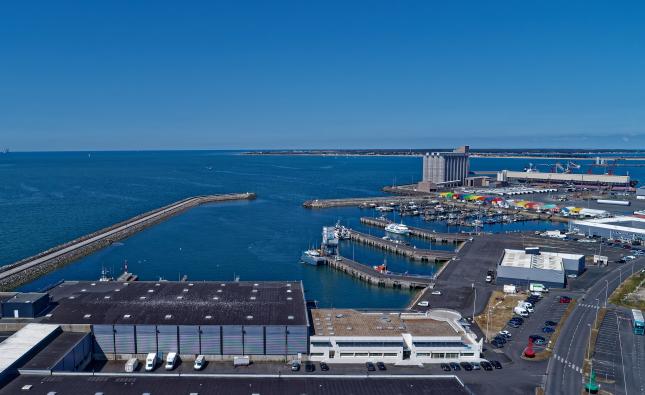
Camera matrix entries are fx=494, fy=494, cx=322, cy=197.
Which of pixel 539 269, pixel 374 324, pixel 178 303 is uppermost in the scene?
pixel 178 303

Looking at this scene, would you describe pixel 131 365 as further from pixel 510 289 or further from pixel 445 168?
pixel 445 168

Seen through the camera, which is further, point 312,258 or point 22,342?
point 312,258

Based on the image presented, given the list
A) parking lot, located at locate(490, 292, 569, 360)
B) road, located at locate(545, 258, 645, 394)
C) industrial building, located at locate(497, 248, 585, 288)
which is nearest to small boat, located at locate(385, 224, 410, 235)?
industrial building, located at locate(497, 248, 585, 288)

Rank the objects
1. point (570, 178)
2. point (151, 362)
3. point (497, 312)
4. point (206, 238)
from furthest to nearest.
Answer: point (570, 178) < point (206, 238) < point (497, 312) < point (151, 362)

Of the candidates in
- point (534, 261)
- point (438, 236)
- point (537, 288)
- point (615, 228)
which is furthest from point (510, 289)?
point (615, 228)

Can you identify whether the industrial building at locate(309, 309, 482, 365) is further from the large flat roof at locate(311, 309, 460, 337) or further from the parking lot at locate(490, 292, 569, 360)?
the parking lot at locate(490, 292, 569, 360)

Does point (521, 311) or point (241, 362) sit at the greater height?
point (521, 311)

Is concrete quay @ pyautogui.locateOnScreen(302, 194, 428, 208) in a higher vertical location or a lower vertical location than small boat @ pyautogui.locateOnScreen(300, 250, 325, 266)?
higher

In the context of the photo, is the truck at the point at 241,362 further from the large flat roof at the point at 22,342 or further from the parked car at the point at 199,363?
the large flat roof at the point at 22,342
